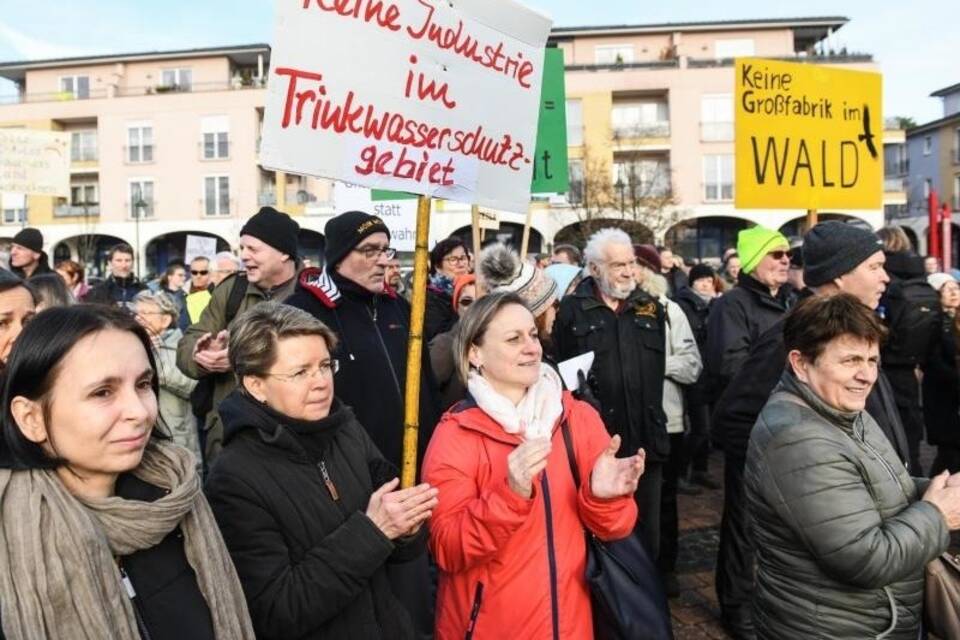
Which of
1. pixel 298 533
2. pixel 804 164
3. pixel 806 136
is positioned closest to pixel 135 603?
pixel 298 533

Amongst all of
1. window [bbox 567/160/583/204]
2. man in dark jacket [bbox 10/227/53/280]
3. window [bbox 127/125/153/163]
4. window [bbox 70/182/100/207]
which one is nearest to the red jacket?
man in dark jacket [bbox 10/227/53/280]

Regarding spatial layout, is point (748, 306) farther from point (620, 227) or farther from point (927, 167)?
point (927, 167)

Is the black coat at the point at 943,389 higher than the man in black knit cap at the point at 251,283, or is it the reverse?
the man in black knit cap at the point at 251,283

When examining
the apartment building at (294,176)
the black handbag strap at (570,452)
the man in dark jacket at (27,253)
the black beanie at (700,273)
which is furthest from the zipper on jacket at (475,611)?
the apartment building at (294,176)

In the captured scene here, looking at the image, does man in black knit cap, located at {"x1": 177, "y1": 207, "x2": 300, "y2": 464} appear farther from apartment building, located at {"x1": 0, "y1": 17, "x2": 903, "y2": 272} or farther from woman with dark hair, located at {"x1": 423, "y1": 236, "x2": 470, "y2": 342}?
apartment building, located at {"x1": 0, "y1": 17, "x2": 903, "y2": 272}

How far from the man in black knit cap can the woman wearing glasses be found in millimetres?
1544

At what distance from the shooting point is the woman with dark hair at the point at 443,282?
4867 millimetres

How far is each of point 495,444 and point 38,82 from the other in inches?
2006

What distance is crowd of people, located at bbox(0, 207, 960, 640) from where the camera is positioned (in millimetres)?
1626

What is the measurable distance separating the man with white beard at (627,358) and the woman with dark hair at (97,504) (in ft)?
9.25

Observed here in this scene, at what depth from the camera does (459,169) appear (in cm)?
263

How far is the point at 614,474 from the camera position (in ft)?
7.77

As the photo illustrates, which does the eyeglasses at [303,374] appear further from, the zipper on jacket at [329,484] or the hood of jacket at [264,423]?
the zipper on jacket at [329,484]

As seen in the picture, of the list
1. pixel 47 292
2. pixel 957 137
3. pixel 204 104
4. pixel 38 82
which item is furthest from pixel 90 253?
pixel 957 137
